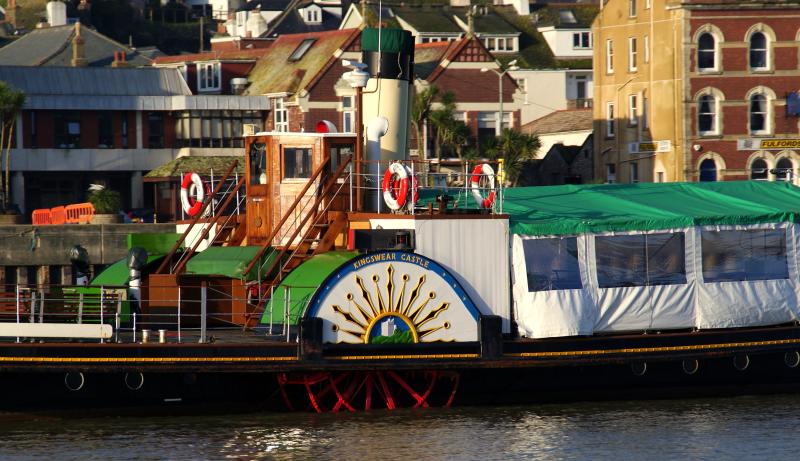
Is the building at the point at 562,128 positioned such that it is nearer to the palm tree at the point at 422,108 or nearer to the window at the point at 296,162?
the palm tree at the point at 422,108

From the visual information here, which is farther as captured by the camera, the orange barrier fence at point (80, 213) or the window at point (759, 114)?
the window at point (759, 114)

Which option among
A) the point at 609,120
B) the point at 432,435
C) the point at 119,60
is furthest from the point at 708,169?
the point at 119,60

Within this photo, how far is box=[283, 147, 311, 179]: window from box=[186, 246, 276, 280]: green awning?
5.16 feet

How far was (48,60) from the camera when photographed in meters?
77.1

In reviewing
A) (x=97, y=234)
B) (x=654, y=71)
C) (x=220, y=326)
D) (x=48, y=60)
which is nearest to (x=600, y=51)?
(x=654, y=71)

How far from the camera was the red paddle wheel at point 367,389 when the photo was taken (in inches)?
931

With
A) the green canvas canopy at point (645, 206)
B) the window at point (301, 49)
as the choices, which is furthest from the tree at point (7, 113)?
the green canvas canopy at point (645, 206)

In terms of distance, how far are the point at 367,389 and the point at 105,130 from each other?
4466cm

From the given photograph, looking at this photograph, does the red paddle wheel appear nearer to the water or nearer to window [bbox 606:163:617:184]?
Result: the water

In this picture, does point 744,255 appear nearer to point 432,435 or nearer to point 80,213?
point 432,435

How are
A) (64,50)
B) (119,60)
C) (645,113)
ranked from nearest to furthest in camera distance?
1. (645,113)
2. (119,60)
3. (64,50)

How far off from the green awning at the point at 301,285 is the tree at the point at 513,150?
39478mm

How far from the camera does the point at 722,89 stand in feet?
182

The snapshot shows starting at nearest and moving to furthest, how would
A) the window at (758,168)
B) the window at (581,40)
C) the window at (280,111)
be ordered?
1. the window at (758,168)
2. the window at (280,111)
3. the window at (581,40)
